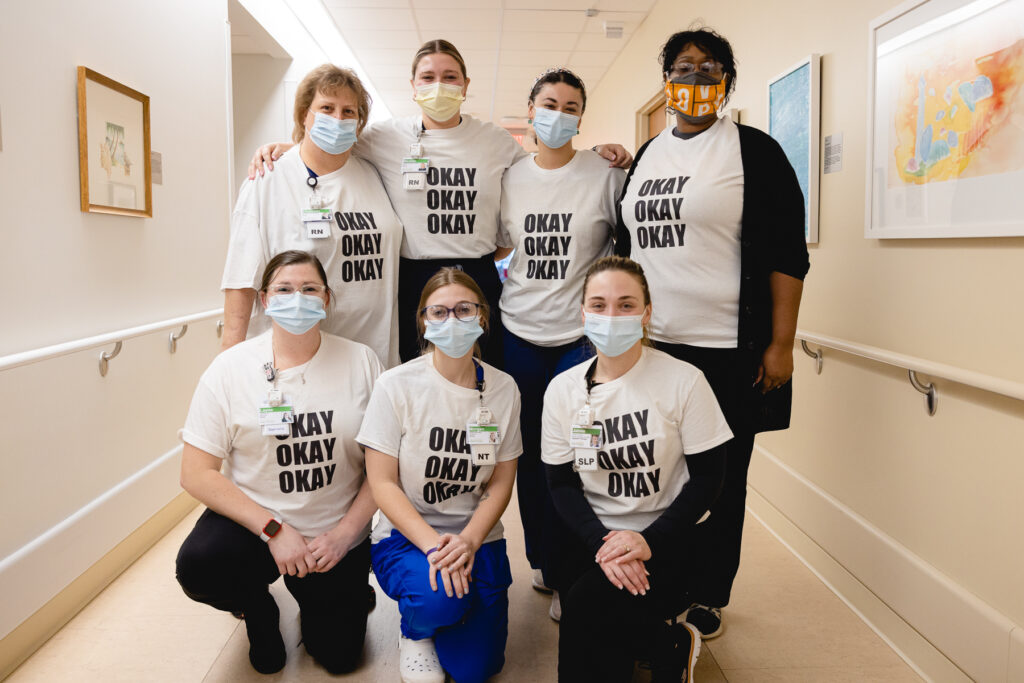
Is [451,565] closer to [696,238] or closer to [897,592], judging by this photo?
[696,238]

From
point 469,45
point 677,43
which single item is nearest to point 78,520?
point 677,43

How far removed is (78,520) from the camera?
253 cm

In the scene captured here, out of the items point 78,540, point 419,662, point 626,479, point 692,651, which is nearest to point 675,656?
point 692,651

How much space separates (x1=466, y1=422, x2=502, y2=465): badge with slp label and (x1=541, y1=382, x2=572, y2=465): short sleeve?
0.16 metres

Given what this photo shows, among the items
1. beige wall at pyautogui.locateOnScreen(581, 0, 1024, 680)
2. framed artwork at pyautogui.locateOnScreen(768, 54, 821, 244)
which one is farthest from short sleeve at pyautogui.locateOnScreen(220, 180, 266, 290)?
beige wall at pyautogui.locateOnScreen(581, 0, 1024, 680)

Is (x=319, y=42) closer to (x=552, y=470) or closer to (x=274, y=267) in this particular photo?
(x=274, y=267)

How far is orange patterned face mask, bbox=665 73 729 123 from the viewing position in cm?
209

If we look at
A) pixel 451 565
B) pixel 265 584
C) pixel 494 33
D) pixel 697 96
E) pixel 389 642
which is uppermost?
pixel 494 33

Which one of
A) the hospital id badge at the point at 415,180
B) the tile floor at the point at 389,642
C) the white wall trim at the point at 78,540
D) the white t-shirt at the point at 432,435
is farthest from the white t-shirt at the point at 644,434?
the white wall trim at the point at 78,540

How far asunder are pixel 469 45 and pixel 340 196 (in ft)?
16.7

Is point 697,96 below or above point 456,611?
above

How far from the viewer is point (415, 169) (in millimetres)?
2367

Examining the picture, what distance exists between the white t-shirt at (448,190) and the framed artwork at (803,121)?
114 centimetres

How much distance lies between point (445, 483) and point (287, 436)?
46 cm
